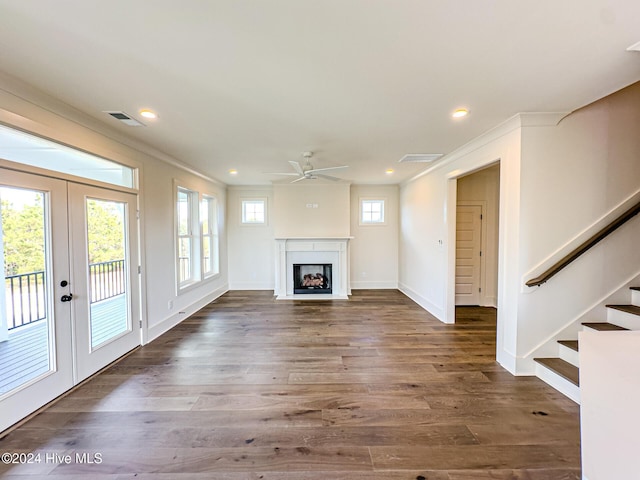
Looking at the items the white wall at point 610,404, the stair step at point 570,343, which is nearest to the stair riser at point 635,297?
the stair step at point 570,343

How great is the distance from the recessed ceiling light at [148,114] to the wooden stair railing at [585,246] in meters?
4.17

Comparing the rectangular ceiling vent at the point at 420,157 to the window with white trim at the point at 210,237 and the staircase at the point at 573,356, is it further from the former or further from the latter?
the window with white trim at the point at 210,237

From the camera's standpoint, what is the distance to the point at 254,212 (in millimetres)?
6727

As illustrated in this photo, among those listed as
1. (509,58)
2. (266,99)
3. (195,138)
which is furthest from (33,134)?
(509,58)

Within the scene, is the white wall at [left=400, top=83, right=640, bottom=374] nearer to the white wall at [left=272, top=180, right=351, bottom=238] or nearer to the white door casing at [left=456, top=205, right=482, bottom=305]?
the white door casing at [left=456, top=205, right=482, bottom=305]

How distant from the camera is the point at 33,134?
7.09 feet

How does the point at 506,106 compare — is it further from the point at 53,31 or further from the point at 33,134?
the point at 33,134

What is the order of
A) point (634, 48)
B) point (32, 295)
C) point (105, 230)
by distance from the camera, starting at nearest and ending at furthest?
point (634, 48), point (32, 295), point (105, 230)

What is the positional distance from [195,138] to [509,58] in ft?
10.6

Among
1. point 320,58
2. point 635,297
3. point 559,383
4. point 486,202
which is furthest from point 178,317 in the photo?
point 486,202

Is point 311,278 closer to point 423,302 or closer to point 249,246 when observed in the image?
point 249,246

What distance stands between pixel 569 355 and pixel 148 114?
489cm

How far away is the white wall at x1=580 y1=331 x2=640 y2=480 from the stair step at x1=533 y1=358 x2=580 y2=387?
46.6 inches

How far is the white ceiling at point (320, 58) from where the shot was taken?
1.38 m
